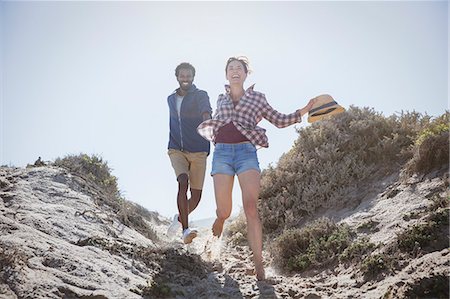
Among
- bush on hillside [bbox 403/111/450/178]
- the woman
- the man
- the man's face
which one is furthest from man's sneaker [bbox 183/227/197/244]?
bush on hillside [bbox 403/111/450/178]

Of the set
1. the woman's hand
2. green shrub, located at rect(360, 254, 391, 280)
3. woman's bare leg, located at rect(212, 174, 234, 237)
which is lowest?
green shrub, located at rect(360, 254, 391, 280)

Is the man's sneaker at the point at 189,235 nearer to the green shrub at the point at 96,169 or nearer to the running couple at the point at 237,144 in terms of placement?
the running couple at the point at 237,144

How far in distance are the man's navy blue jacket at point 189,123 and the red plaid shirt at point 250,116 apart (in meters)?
0.92

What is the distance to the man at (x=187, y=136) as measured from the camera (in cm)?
582

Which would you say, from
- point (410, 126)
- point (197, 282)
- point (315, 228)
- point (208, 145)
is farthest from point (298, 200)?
point (197, 282)

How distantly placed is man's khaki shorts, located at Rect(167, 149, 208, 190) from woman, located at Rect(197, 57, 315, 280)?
0.93 meters

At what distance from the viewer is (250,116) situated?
485 centimetres

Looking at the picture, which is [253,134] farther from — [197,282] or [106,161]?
[106,161]

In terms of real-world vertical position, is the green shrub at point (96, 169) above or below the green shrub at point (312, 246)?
above

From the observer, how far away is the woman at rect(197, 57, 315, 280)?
452 cm

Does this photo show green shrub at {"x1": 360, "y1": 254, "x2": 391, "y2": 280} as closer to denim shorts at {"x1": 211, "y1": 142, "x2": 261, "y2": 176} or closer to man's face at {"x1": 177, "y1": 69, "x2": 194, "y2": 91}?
denim shorts at {"x1": 211, "y1": 142, "x2": 261, "y2": 176}

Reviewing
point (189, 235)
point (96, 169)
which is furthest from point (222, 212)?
point (96, 169)

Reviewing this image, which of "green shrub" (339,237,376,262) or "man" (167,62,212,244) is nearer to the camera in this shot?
"green shrub" (339,237,376,262)

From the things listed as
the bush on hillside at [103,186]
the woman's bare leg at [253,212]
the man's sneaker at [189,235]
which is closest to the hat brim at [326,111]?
the woman's bare leg at [253,212]
